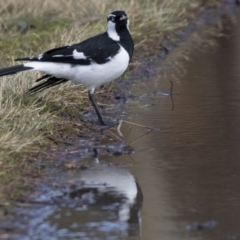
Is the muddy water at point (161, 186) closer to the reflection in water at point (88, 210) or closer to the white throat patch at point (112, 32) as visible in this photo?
the reflection in water at point (88, 210)

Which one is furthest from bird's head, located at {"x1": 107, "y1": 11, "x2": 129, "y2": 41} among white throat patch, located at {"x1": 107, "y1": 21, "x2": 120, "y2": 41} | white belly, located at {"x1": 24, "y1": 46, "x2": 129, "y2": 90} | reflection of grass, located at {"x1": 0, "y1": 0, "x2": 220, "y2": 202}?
reflection of grass, located at {"x1": 0, "y1": 0, "x2": 220, "y2": 202}

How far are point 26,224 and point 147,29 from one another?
5.90 m

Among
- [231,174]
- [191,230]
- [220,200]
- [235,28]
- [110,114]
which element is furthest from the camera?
[235,28]

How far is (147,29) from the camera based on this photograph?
33.2ft

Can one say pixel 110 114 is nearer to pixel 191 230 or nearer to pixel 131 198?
pixel 131 198

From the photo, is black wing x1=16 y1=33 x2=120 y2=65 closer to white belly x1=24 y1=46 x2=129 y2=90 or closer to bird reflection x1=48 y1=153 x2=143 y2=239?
white belly x1=24 y1=46 x2=129 y2=90

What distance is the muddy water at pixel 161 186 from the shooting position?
14.5 ft

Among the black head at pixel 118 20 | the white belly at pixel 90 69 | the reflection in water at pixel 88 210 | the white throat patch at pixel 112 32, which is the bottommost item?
the reflection in water at pixel 88 210

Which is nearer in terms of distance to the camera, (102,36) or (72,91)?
(102,36)

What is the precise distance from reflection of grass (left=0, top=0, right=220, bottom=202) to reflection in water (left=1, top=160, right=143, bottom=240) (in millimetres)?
393

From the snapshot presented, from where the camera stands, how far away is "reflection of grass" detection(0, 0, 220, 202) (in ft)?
19.1

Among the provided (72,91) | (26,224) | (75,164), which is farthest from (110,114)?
(26,224)

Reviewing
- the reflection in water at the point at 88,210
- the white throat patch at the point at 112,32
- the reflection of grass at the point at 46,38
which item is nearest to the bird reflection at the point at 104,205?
the reflection in water at the point at 88,210

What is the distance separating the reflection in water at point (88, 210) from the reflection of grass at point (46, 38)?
393 millimetres
